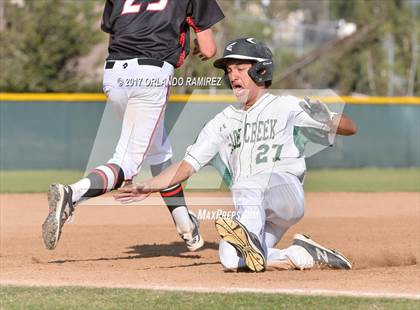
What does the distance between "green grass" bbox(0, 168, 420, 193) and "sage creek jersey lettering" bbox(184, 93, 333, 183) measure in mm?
6125

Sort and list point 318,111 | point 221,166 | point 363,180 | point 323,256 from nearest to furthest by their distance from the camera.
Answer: point 318,111 < point 323,256 < point 221,166 < point 363,180

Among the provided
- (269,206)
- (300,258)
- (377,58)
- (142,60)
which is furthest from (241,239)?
(377,58)

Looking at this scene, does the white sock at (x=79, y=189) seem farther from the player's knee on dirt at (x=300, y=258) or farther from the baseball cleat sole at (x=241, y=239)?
the player's knee on dirt at (x=300, y=258)

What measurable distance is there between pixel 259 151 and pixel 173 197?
46.1 inches

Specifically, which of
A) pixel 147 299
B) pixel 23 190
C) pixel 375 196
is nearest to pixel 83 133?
pixel 23 190

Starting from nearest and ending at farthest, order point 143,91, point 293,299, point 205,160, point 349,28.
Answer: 1. point 293,299
2. point 205,160
3. point 143,91
4. point 349,28

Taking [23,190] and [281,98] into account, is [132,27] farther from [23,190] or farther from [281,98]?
[23,190]

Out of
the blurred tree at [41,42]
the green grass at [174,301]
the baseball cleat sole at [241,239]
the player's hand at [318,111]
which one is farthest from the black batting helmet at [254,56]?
the blurred tree at [41,42]

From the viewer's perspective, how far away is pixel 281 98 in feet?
19.2

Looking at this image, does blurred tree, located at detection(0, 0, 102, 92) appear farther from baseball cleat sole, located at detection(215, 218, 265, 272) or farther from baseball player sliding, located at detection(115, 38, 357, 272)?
baseball cleat sole, located at detection(215, 218, 265, 272)

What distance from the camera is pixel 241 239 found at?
5.45 m

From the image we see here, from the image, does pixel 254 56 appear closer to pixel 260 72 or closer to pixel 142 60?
pixel 260 72

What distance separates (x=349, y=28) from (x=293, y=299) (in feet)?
103

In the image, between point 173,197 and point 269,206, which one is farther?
point 173,197
